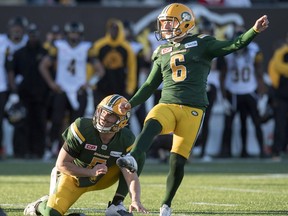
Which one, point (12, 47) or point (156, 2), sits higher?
point (156, 2)

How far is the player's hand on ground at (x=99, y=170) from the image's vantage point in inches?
261

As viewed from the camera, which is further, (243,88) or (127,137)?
(243,88)

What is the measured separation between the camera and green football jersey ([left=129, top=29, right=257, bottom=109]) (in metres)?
7.48

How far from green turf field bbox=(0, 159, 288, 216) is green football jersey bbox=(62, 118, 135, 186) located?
0.45m

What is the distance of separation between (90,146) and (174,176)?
0.70 meters

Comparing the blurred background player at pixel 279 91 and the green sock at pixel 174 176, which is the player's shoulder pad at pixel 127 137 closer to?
the green sock at pixel 174 176

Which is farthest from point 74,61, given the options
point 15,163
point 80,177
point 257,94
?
point 80,177

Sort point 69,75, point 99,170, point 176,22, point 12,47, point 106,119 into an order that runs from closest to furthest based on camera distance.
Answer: point 99,170, point 106,119, point 176,22, point 69,75, point 12,47

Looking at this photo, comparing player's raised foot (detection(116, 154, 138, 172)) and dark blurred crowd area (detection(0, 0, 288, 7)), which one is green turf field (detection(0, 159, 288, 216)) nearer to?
player's raised foot (detection(116, 154, 138, 172))

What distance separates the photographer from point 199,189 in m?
9.41

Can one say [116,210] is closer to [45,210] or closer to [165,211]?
[165,211]

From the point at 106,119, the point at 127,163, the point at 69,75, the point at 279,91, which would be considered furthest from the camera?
the point at 279,91

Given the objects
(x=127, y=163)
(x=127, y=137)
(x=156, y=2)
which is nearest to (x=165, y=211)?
(x=127, y=137)

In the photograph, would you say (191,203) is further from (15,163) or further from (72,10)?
(72,10)
